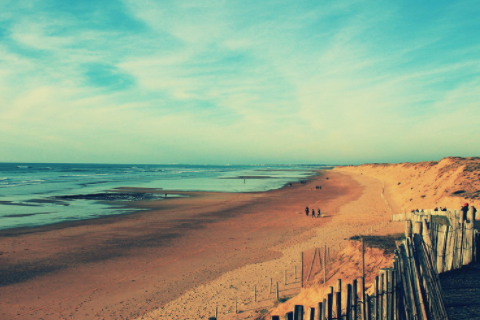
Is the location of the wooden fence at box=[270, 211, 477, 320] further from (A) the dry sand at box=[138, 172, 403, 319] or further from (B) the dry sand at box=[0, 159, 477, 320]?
(B) the dry sand at box=[0, 159, 477, 320]

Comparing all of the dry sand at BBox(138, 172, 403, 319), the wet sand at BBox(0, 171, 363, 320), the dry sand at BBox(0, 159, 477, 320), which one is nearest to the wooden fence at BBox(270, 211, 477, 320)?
the dry sand at BBox(138, 172, 403, 319)

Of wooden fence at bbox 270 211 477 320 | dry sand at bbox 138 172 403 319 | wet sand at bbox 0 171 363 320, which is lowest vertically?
wet sand at bbox 0 171 363 320

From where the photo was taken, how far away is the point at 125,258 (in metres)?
16.7

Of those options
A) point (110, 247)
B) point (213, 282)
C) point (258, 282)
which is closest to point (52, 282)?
point (110, 247)

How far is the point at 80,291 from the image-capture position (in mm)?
12562

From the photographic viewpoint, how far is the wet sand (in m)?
A: 11.6

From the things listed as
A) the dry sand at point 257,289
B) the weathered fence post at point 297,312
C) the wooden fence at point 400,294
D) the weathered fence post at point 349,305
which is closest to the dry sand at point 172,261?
the dry sand at point 257,289

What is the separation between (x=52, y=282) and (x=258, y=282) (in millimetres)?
8442

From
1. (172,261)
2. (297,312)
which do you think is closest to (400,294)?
→ (297,312)

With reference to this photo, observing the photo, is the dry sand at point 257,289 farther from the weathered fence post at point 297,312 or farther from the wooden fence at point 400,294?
the weathered fence post at point 297,312

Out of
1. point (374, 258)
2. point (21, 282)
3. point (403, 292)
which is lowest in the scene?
point (21, 282)

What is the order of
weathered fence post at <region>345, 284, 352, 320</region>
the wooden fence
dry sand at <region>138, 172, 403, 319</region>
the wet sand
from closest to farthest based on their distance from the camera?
the wooden fence, weathered fence post at <region>345, 284, 352, 320</region>, dry sand at <region>138, 172, 403, 319</region>, the wet sand

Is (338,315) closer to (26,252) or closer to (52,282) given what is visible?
(52,282)

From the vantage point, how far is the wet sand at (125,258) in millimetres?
11609
